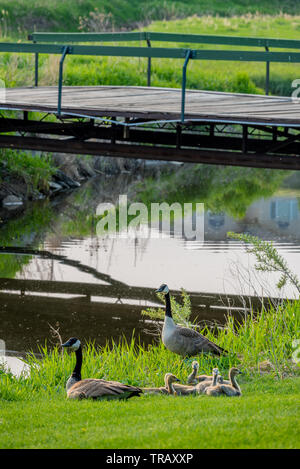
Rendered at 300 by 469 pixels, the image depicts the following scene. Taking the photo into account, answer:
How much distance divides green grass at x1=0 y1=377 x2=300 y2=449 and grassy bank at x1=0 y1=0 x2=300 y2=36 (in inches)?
1549

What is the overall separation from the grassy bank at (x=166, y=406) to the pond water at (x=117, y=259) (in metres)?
0.91

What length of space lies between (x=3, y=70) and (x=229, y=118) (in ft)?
53.3

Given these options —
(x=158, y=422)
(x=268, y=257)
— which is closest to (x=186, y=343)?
(x=268, y=257)

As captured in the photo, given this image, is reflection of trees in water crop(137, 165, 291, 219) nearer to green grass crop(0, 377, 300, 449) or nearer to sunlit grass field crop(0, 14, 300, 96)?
sunlit grass field crop(0, 14, 300, 96)

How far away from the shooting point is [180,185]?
31.4m

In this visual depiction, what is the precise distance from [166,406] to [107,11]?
51450mm

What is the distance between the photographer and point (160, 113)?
1580cm

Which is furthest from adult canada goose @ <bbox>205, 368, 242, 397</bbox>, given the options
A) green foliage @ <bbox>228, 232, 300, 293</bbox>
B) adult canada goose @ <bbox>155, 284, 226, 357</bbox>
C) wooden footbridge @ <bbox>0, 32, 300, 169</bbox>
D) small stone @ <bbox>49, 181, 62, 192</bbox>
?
small stone @ <bbox>49, 181, 62, 192</bbox>

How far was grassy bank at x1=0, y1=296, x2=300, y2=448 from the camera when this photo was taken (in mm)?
7680

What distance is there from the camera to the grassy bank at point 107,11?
52812mm

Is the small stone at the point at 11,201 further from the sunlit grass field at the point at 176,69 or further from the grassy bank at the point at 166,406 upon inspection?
the grassy bank at the point at 166,406

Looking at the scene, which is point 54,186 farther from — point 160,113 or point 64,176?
point 160,113
